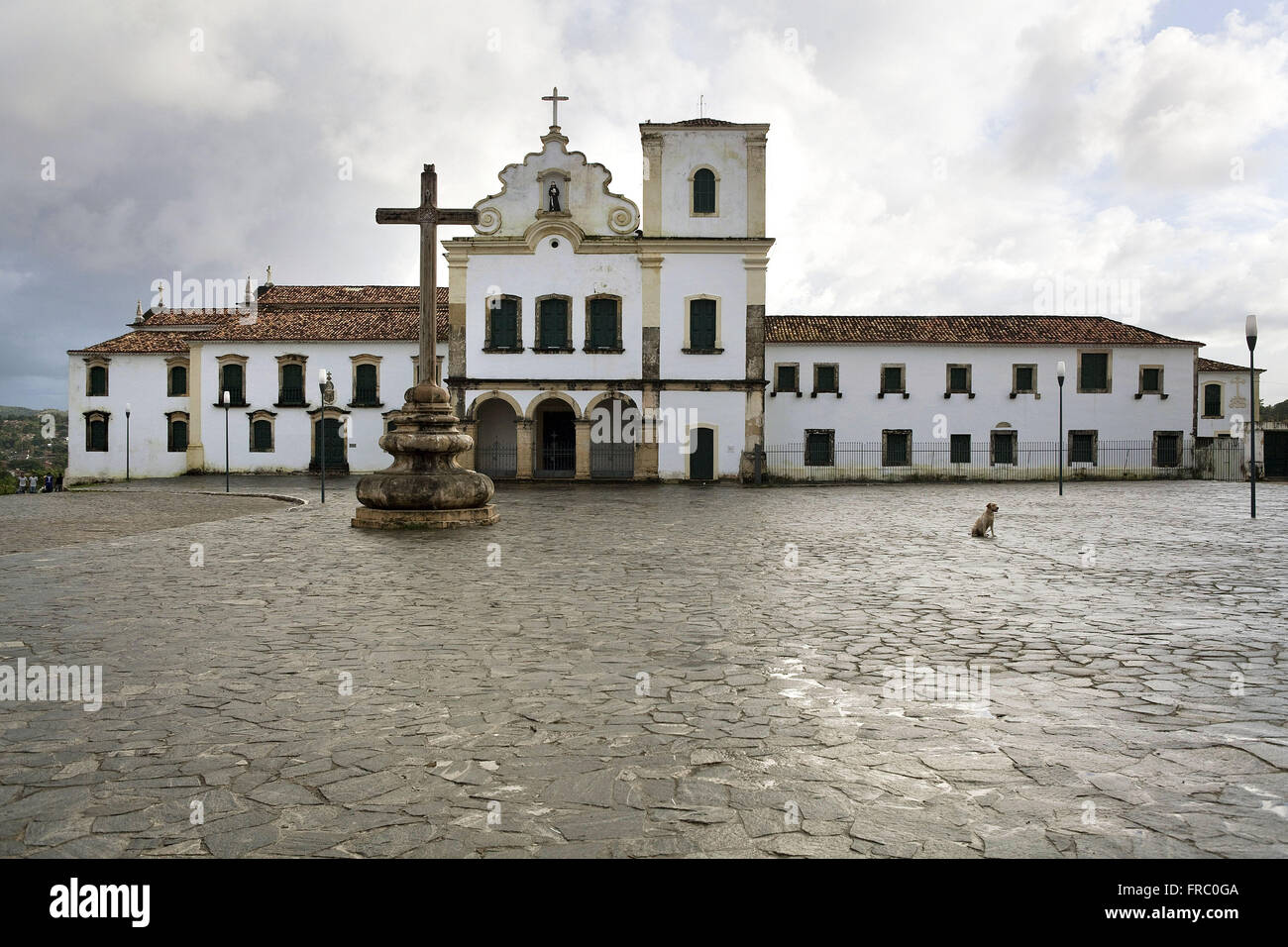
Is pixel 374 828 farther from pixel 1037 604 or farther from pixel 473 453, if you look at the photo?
pixel 473 453

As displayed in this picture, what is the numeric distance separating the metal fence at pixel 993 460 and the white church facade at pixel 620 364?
0.55 ft

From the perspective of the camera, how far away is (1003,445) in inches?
1405

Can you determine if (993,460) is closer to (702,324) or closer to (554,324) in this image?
(702,324)

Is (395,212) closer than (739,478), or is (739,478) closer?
(395,212)

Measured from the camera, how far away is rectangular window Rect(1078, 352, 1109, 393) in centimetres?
3597

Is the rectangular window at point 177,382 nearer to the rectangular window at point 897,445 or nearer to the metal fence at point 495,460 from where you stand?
the metal fence at point 495,460

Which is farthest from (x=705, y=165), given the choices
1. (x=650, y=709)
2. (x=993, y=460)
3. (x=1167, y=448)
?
(x=650, y=709)

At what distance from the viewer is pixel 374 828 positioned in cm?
275

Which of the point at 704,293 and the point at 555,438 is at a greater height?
the point at 704,293

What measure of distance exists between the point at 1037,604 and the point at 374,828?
18.2ft

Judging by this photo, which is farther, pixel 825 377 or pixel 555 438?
pixel 825 377

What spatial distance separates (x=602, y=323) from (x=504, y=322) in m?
3.33
